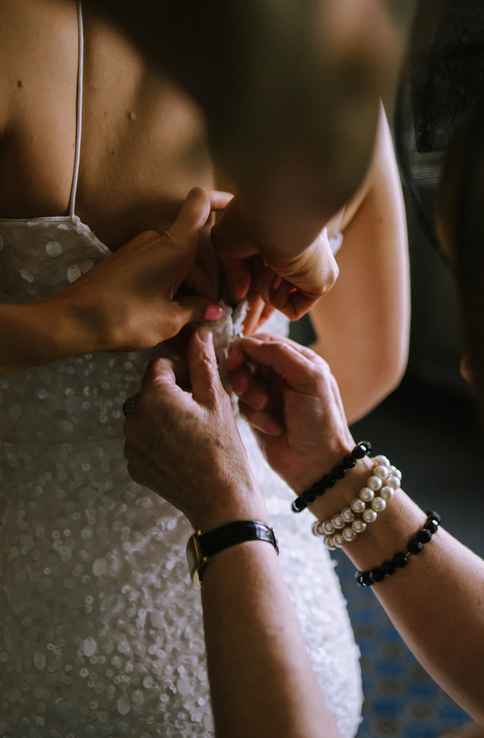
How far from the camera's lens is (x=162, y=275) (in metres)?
0.80

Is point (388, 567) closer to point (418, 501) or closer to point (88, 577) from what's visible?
point (88, 577)

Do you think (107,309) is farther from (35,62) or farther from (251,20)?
(251,20)

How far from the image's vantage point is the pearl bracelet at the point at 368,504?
2.92 feet

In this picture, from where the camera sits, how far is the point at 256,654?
2.22 ft

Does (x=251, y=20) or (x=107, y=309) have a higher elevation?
(x=251, y=20)

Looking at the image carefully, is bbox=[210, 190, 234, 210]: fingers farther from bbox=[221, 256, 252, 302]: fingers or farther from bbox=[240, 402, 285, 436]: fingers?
bbox=[240, 402, 285, 436]: fingers

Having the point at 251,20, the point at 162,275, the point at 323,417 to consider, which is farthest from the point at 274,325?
the point at 251,20

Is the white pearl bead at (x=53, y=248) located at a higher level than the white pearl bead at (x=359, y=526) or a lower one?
higher

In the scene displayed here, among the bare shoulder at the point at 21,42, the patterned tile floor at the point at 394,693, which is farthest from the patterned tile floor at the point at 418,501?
the bare shoulder at the point at 21,42

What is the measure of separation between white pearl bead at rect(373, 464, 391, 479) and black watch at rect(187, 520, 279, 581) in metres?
0.19

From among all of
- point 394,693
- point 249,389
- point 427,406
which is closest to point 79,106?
point 249,389

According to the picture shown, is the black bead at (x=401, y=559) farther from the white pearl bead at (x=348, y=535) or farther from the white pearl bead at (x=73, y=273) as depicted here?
the white pearl bead at (x=73, y=273)

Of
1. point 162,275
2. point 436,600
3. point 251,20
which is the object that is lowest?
point 436,600

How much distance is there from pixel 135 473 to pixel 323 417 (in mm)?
222
